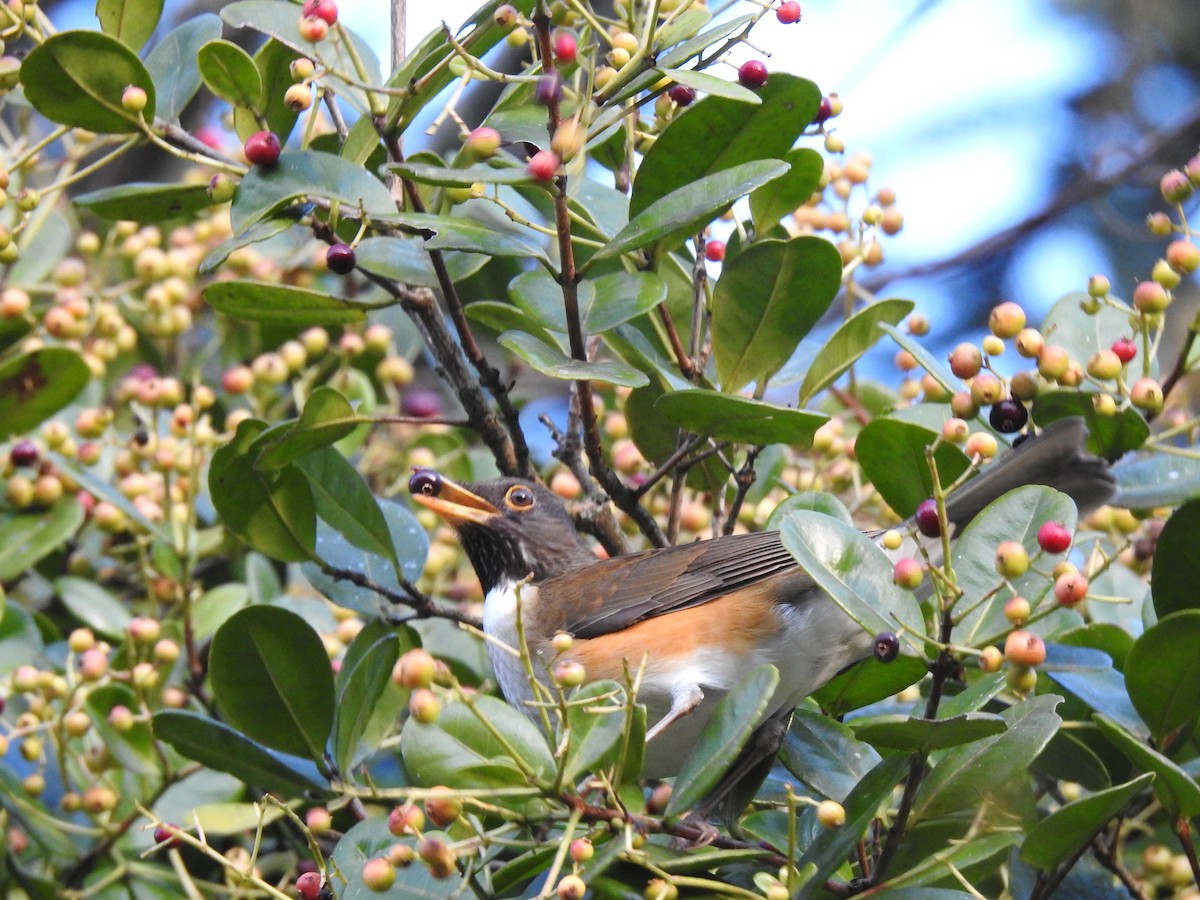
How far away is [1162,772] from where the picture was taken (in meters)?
2.29

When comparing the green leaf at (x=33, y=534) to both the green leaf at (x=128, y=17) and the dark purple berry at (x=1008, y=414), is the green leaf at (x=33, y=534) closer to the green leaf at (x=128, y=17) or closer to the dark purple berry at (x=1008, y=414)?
the green leaf at (x=128, y=17)

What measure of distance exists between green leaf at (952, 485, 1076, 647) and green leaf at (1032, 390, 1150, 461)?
1.14ft

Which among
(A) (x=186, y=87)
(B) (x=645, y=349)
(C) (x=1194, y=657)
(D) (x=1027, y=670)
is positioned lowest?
(C) (x=1194, y=657)

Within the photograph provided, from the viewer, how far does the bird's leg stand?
3.11 meters

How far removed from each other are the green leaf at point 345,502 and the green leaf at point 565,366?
2.74 feet

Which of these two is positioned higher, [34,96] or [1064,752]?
[34,96]

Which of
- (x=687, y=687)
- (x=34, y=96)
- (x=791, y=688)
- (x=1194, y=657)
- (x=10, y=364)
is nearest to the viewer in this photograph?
(x=1194, y=657)

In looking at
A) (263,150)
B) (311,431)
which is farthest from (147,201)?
(311,431)

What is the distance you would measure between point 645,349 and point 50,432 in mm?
1991

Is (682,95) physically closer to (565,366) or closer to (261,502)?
(565,366)

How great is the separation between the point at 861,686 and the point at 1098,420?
752 millimetres

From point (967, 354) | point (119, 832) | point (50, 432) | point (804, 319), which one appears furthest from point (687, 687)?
point (50, 432)

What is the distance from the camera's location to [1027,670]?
204cm

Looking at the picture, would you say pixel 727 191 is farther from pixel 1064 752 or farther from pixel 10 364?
pixel 10 364
